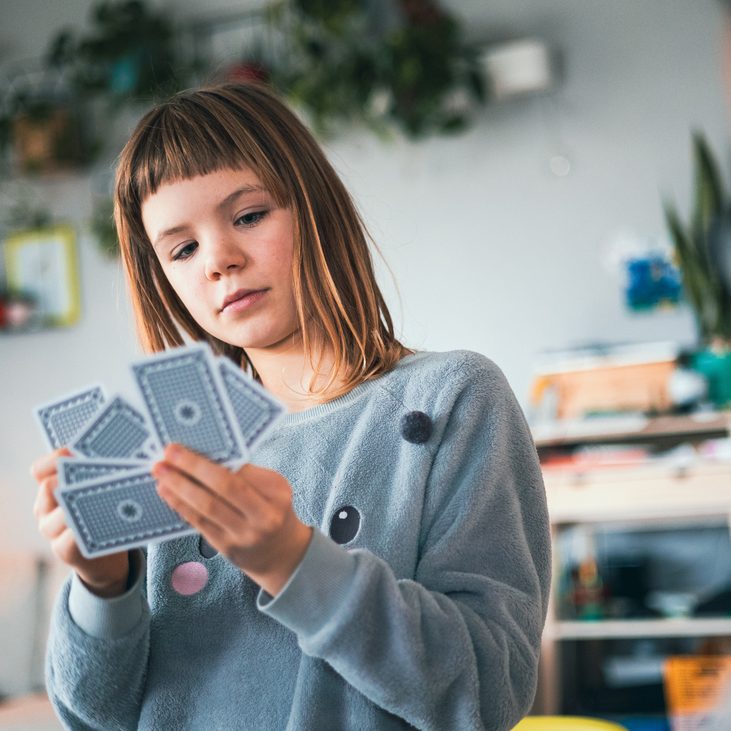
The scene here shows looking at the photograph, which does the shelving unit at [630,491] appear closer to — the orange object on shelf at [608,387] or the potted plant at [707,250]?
the orange object on shelf at [608,387]

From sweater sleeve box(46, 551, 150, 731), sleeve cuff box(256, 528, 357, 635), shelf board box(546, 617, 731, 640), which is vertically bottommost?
shelf board box(546, 617, 731, 640)

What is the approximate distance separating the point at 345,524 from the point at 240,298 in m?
0.23

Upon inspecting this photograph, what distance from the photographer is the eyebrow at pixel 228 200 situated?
95 centimetres

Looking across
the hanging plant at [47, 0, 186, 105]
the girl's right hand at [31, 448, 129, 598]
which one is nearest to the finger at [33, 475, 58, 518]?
the girl's right hand at [31, 448, 129, 598]

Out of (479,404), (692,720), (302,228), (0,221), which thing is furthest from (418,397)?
(0,221)

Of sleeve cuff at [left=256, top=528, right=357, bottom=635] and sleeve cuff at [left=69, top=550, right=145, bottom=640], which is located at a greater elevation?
sleeve cuff at [left=256, top=528, right=357, bottom=635]

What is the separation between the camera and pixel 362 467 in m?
0.93

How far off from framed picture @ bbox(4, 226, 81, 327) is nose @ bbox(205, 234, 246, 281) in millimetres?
3241

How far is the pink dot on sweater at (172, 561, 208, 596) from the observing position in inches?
37.4

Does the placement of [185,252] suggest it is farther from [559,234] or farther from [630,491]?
[559,234]

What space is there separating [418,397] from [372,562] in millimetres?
224

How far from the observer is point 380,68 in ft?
11.3

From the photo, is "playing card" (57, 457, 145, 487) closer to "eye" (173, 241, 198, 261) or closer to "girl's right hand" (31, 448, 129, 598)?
"girl's right hand" (31, 448, 129, 598)

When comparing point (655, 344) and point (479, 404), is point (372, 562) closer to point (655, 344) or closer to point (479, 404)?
point (479, 404)
